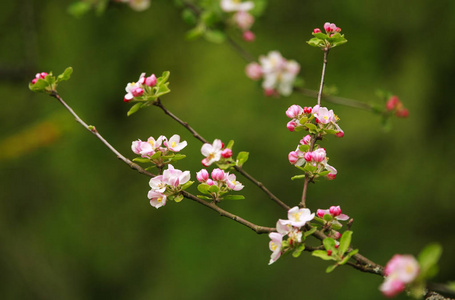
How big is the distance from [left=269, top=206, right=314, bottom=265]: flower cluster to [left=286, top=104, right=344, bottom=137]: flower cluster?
13cm

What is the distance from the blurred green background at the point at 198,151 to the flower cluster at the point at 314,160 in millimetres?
1112

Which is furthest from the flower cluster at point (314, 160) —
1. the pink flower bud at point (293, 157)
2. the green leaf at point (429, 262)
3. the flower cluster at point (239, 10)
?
the flower cluster at point (239, 10)

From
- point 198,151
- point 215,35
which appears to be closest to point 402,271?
point 215,35

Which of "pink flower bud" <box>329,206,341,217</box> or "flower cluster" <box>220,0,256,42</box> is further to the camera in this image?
"flower cluster" <box>220,0,256,42</box>

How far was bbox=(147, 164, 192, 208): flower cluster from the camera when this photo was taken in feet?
2.09

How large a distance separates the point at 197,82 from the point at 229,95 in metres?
0.17

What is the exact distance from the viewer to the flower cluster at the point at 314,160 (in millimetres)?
637

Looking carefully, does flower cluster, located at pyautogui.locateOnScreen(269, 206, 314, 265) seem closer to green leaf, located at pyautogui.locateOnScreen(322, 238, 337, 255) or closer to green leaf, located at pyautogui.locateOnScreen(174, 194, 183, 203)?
green leaf, located at pyautogui.locateOnScreen(322, 238, 337, 255)

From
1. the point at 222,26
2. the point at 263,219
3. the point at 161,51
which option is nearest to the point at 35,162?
the point at 161,51

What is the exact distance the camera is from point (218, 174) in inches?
25.5

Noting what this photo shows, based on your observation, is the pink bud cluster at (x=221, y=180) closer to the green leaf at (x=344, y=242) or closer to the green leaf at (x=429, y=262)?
the green leaf at (x=344, y=242)

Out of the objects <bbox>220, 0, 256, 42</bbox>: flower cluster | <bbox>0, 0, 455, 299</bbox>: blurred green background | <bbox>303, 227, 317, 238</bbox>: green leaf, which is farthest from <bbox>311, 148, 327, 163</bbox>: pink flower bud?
<bbox>0, 0, 455, 299</bbox>: blurred green background

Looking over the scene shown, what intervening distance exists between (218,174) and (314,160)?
139 millimetres

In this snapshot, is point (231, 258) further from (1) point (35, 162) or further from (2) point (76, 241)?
(1) point (35, 162)
